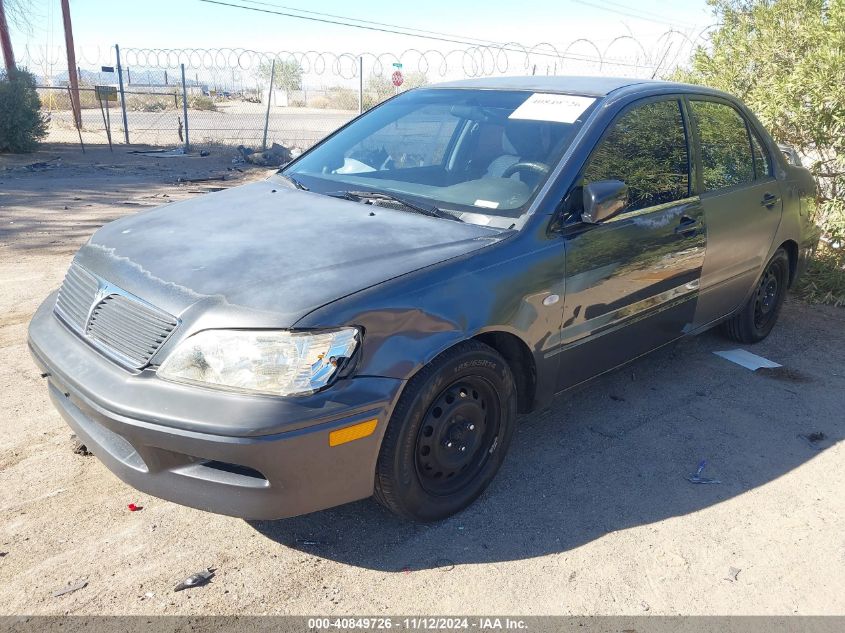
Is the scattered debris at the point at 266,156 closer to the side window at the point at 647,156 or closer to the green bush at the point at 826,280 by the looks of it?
the green bush at the point at 826,280

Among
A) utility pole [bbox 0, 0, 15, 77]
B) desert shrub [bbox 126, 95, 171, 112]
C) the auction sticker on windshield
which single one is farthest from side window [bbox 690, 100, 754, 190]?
desert shrub [bbox 126, 95, 171, 112]

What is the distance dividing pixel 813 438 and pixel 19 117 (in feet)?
51.9

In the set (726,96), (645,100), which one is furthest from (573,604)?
(726,96)

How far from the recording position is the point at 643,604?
2.56 m

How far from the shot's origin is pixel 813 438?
389 centimetres

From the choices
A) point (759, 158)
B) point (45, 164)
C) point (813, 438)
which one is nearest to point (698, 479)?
point (813, 438)

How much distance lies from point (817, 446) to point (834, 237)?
363cm

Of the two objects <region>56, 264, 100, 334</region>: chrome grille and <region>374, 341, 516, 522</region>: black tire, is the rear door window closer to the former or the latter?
<region>374, 341, 516, 522</region>: black tire

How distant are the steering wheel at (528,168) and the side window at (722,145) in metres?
1.36

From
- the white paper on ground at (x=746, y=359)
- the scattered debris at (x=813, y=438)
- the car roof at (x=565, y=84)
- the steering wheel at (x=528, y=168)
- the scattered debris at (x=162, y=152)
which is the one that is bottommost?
the scattered debris at (x=813, y=438)

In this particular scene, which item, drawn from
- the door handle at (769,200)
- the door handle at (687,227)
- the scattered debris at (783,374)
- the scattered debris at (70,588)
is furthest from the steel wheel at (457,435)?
the door handle at (769,200)

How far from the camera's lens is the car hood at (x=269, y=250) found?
2.46 metres

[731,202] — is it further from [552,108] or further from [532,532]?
[532,532]

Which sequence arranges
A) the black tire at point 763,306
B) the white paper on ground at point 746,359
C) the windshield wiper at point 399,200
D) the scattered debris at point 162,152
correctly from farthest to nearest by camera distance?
the scattered debris at point 162,152
the black tire at point 763,306
the white paper on ground at point 746,359
the windshield wiper at point 399,200
